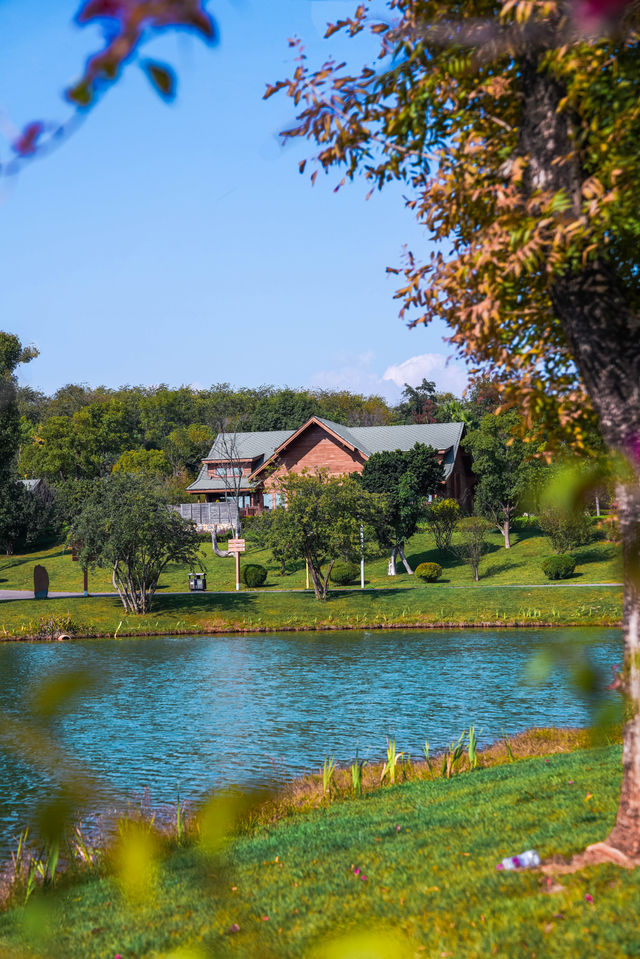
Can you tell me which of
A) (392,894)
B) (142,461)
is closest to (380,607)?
(392,894)

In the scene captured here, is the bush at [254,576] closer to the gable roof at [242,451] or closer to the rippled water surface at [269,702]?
the rippled water surface at [269,702]

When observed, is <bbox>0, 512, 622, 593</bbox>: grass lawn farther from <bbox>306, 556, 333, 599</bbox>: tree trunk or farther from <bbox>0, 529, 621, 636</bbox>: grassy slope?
→ <bbox>306, 556, 333, 599</bbox>: tree trunk

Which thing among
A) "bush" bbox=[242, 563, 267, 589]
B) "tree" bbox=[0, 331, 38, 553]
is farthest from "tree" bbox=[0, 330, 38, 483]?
"bush" bbox=[242, 563, 267, 589]

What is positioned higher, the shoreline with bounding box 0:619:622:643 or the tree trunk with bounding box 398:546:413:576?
the tree trunk with bounding box 398:546:413:576

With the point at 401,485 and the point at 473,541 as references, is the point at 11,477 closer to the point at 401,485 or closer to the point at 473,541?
the point at 401,485

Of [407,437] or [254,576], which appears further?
[407,437]

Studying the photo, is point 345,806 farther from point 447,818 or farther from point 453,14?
point 453,14

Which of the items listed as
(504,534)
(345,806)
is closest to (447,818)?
(345,806)

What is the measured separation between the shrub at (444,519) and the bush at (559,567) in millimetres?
9115

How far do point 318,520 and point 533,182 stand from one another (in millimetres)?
37994

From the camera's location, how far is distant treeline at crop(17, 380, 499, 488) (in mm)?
84125

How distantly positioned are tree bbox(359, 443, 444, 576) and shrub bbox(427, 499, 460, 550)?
115 cm

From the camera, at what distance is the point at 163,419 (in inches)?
4208

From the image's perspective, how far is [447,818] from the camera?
848cm
